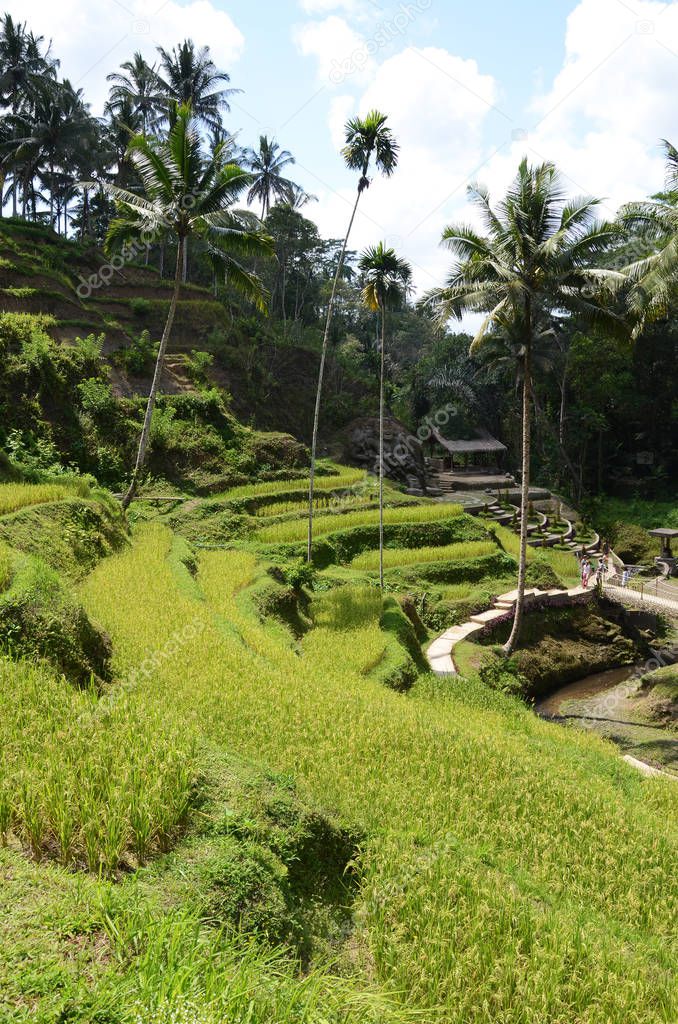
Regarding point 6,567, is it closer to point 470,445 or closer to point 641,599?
point 641,599

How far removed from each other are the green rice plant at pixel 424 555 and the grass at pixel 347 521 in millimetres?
1484

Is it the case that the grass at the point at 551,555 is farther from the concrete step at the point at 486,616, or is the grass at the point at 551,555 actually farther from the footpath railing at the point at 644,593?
the concrete step at the point at 486,616

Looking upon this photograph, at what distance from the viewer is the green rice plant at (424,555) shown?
2061cm

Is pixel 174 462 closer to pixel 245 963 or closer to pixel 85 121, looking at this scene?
pixel 245 963

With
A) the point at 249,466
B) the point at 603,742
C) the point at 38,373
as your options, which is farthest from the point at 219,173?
the point at 603,742

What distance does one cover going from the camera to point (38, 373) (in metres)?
21.7

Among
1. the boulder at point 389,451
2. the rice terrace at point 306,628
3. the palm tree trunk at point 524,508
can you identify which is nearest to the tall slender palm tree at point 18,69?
the rice terrace at point 306,628

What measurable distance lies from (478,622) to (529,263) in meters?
9.59

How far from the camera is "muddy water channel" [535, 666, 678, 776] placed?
42.2 ft

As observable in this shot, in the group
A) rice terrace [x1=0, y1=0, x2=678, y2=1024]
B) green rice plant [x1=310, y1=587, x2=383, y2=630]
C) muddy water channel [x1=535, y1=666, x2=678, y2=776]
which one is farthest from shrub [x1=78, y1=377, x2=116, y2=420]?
muddy water channel [x1=535, y1=666, x2=678, y2=776]

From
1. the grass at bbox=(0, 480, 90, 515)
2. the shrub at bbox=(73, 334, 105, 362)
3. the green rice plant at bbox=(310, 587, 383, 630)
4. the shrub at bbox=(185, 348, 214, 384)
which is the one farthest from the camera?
the shrub at bbox=(185, 348, 214, 384)

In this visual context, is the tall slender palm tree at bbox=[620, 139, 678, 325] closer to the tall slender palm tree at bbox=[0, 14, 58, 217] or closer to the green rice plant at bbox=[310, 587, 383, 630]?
the green rice plant at bbox=[310, 587, 383, 630]

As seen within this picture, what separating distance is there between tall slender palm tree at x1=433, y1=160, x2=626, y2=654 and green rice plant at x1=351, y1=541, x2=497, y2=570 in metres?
5.46

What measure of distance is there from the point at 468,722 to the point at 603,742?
12.1 ft
